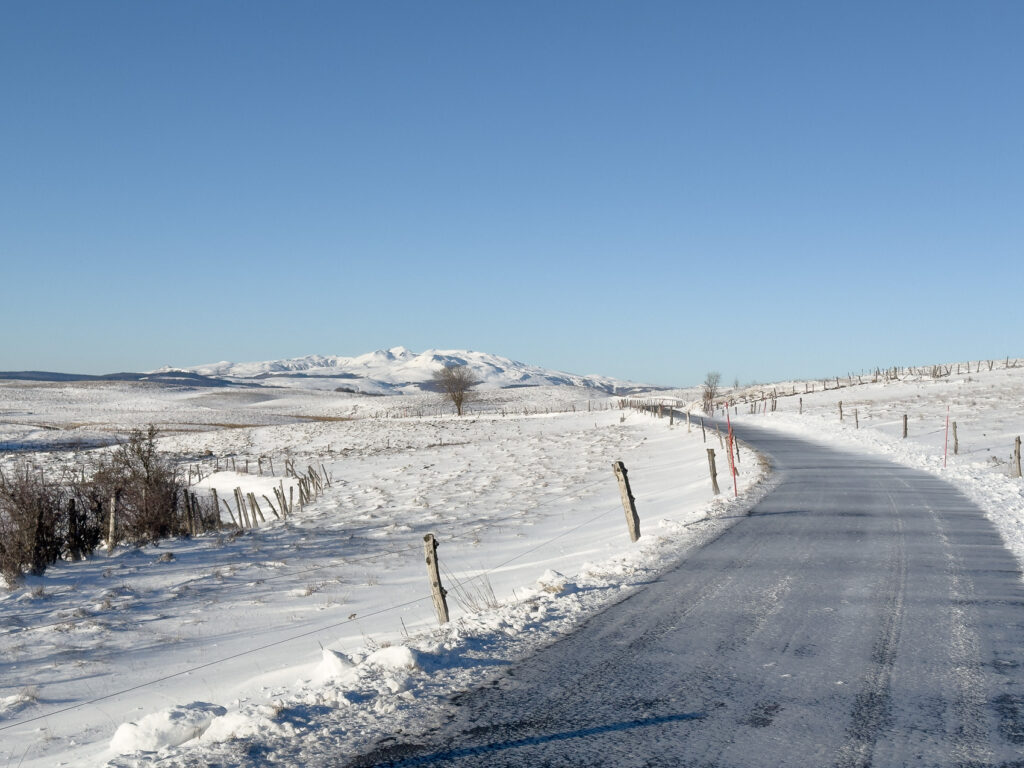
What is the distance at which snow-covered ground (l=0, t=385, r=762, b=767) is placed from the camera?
233 inches

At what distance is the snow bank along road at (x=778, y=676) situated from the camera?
4.91 m

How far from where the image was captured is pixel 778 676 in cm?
621

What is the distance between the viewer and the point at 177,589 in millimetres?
14023

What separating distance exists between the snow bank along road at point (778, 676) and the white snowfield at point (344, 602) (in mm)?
607

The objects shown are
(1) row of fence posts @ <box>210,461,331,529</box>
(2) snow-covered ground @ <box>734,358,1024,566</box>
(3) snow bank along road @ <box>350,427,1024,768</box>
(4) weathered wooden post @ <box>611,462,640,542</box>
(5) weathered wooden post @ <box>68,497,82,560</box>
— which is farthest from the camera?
(1) row of fence posts @ <box>210,461,331,529</box>

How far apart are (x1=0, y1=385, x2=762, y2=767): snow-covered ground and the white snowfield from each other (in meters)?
0.04

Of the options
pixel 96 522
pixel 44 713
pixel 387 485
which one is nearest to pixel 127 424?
pixel 387 485

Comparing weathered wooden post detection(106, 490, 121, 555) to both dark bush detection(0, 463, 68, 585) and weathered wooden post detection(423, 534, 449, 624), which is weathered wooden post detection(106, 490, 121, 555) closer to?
dark bush detection(0, 463, 68, 585)

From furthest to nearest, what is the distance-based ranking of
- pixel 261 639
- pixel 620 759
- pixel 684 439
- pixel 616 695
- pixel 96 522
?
pixel 684 439
pixel 96 522
pixel 261 639
pixel 616 695
pixel 620 759

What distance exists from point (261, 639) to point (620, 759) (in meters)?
7.24

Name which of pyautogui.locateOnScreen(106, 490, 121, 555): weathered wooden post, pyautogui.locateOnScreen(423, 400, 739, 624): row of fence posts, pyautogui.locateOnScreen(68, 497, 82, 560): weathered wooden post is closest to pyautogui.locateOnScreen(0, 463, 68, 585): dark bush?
pyautogui.locateOnScreen(68, 497, 82, 560): weathered wooden post

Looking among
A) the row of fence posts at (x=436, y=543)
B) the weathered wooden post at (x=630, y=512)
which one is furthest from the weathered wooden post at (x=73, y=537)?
the weathered wooden post at (x=630, y=512)

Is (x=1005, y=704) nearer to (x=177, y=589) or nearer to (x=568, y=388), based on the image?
(x=177, y=589)

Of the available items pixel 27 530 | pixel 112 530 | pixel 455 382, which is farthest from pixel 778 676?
pixel 455 382
